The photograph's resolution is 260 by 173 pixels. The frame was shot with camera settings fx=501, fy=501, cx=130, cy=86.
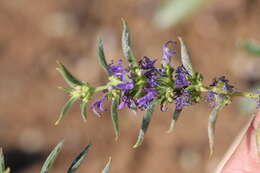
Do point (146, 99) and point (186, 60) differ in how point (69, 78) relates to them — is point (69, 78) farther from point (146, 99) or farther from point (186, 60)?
point (186, 60)

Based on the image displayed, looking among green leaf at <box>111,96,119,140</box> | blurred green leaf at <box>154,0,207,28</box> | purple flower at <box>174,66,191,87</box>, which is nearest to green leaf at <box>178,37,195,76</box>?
purple flower at <box>174,66,191,87</box>

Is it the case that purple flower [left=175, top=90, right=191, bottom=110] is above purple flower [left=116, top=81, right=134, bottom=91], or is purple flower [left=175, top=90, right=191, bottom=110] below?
below

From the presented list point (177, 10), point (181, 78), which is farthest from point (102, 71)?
point (181, 78)

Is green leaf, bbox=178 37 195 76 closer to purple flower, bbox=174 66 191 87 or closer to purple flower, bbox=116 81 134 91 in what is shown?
purple flower, bbox=174 66 191 87

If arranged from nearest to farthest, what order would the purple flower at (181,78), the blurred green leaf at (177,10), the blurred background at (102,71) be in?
the purple flower at (181,78)
the blurred green leaf at (177,10)
the blurred background at (102,71)

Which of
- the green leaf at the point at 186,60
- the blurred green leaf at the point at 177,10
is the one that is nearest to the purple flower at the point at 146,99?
the green leaf at the point at 186,60

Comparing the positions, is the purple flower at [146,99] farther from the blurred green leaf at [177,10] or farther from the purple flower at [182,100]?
the blurred green leaf at [177,10]

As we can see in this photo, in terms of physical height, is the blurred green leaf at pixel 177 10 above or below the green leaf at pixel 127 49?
below
